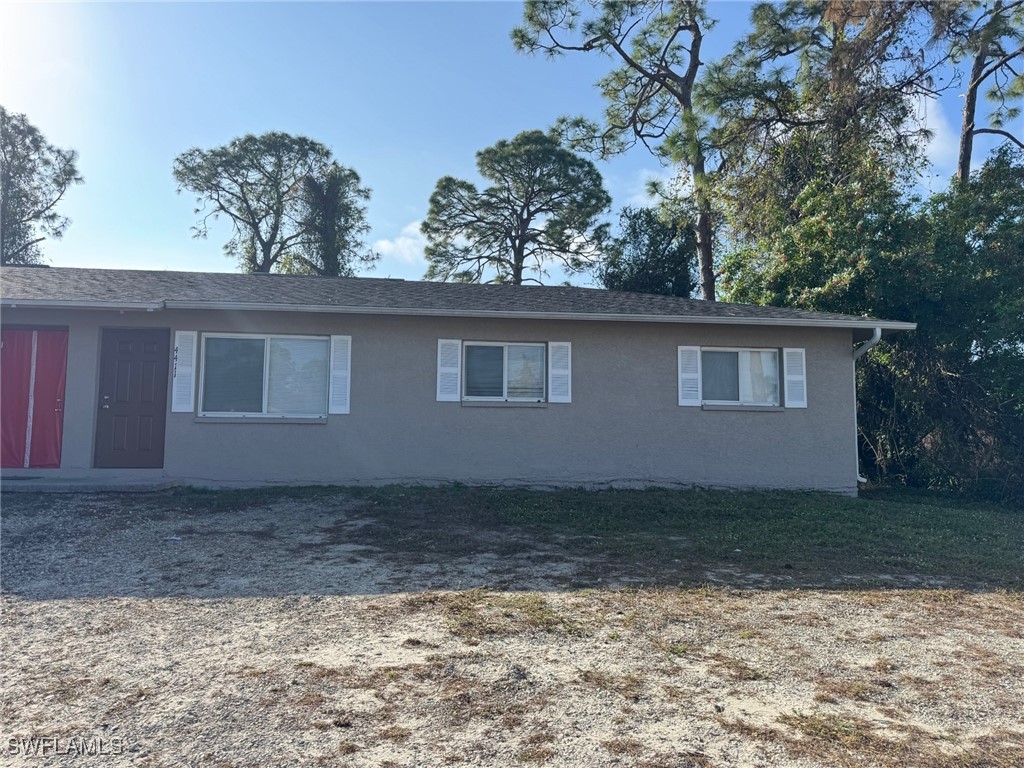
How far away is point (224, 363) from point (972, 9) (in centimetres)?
1759

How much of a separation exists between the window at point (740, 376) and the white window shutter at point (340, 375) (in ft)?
17.0

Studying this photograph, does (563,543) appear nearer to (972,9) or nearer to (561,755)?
(561,755)

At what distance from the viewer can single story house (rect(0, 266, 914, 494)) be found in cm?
932

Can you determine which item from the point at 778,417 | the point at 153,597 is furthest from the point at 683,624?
the point at 778,417

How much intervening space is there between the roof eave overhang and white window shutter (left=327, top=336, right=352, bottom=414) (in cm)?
50

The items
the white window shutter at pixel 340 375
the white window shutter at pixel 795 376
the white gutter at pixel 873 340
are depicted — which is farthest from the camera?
the white window shutter at pixel 795 376

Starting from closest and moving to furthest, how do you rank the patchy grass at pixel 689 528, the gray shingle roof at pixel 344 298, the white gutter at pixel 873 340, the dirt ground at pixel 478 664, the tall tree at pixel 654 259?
the dirt ground at pixel 478 664
the patchy grass at pixel 689 528
the gray shingle roof at pixel 344 298
the white gutter at pixel 873 340
the tall tree at pixel 654 259

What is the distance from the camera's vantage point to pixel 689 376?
404 inches

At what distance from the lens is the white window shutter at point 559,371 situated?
1000 cm

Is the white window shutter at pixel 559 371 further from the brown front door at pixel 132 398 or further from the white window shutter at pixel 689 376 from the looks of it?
the brown front door at pixel 132 398

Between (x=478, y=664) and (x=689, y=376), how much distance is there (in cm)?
720
